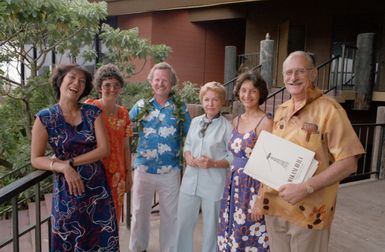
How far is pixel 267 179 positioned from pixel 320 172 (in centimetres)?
27

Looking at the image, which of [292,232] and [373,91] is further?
[373,91]

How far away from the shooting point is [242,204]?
2.36 meters

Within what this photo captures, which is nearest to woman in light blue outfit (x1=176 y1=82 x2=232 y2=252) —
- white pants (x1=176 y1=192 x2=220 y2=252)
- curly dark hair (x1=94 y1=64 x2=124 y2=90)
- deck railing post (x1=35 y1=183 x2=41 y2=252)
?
white pants (x1=176 y1=192 x2=220 y2=252)

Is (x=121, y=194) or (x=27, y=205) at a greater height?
(x=121, y=194)

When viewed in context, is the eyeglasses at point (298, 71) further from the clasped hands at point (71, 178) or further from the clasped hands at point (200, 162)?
the clasped hands at point (71, 178)

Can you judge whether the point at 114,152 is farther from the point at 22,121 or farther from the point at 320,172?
the point at 22,121

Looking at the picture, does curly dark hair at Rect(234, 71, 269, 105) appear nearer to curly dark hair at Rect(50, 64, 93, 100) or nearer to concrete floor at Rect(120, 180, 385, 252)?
curly dark hair at Rect(50, 64, 93, 100)

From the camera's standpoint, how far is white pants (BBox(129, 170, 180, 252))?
9.43 feet

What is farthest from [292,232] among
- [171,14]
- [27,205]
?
[171,14]

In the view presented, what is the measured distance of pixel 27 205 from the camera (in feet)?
22.2

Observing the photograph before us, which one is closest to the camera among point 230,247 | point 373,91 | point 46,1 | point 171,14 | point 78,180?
point 78,180

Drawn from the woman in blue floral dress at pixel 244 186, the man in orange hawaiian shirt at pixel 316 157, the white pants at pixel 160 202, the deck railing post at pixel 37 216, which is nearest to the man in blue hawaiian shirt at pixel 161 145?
the white pants at pixel 160 202

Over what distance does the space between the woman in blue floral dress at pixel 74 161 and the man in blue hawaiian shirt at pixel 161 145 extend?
24.8 inches

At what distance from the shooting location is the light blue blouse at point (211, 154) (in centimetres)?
261
